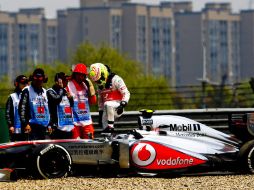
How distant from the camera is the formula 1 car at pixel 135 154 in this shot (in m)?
15.8

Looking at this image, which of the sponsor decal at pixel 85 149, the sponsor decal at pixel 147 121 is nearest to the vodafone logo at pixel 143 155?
the sponsor decal at pixel 85 149

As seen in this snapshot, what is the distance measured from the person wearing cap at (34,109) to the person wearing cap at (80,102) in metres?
0.67

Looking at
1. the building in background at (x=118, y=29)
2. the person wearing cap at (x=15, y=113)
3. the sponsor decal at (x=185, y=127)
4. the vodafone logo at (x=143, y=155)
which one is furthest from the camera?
the building in background at (x=118, y=29)

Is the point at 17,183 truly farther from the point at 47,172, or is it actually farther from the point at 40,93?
the point at 40,93

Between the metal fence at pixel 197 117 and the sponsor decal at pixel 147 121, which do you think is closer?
the sponsor decal at pixel 147 121

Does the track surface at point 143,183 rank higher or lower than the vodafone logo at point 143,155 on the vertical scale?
lower

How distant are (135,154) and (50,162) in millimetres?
1167

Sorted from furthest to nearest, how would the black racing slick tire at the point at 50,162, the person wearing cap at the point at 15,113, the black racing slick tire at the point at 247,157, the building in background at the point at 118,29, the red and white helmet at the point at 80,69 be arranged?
the building in background at the point at 118,29
the red and white helmet at the point at 80,69
the person wearing cap at the point at 15,113
the black racing slick tire at the point at 247,157
the black racing slick tire at the point at 50,162

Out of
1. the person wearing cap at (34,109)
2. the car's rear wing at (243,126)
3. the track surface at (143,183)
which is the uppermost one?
the person wearing cap at (34,109)

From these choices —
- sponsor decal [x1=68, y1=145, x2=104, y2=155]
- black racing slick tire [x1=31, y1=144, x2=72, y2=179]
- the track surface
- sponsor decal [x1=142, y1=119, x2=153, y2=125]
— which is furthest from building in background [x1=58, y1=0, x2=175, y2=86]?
the track surface

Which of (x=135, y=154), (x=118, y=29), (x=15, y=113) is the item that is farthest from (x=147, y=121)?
(x=118, y=29)

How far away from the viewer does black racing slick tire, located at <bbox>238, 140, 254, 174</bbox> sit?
16078mm

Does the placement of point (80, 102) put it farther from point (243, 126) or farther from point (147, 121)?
point (243, 126)

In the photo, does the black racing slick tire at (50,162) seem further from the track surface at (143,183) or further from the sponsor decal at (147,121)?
the sponsor decal at (147,121)
